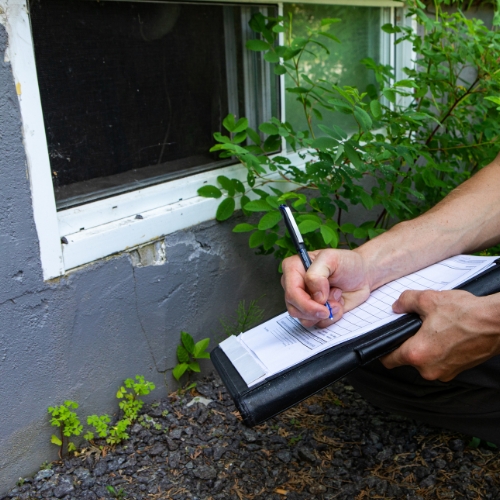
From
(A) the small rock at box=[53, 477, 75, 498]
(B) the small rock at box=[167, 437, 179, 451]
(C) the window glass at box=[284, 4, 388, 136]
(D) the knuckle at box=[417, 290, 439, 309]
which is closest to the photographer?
(D) the knuckle at box=[417, 290, 439, 309]

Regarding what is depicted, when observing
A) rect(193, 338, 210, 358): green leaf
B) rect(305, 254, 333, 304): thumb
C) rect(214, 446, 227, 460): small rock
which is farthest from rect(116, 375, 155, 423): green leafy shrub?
rect(305, 254, 333, 304): thumb

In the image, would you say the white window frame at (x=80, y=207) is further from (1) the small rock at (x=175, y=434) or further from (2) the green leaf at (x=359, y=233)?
(1) the small rock at (x=175, y=434)

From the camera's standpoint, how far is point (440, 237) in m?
1.93

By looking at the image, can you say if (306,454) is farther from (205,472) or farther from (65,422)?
(65,422)

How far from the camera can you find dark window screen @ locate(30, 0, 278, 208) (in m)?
2.24

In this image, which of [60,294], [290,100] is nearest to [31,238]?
[60,294]

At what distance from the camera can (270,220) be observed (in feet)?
8.21

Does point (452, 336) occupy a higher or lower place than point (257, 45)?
lower

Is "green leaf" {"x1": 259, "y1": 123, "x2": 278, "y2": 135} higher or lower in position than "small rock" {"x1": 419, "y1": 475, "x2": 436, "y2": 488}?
higher

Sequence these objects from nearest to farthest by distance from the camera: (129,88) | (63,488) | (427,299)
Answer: (427,299) < (63,488) < (129,88)

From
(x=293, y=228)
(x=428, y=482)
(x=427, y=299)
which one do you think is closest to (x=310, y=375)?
(x=427, y=299)

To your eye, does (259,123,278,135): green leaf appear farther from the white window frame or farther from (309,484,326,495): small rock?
(309,484,326,495): small rock

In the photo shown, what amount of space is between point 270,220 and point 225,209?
26cm

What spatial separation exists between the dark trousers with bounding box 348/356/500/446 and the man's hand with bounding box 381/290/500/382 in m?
0.12
